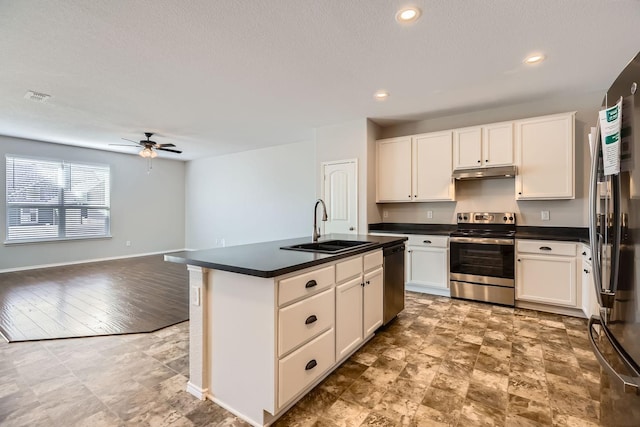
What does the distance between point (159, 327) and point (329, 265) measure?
2148 mm

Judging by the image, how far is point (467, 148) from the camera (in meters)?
4.00

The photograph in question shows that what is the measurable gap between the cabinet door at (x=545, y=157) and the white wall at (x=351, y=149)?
78.3 inches

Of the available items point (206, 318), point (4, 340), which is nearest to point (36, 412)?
point (206, 318)

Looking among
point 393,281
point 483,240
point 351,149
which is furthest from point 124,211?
point 483,240

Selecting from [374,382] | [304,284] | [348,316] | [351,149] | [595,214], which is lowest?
[374,382]

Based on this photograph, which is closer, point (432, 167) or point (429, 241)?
point (429, 241)

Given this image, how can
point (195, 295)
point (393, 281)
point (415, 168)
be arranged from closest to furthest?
1. point (195, 295)
2. point (393, 281)
3. point (415, 168)

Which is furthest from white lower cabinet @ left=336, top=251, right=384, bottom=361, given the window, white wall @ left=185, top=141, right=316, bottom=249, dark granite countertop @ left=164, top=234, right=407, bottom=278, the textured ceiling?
the window

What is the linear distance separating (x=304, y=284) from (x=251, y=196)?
570cm

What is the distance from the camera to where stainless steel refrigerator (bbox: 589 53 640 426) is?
93cm

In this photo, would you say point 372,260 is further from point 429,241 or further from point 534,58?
point 534,58

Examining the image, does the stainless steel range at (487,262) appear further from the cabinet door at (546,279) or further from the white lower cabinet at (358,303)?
the white lower cabinet at (358,303)

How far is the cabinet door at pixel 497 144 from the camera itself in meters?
3.74

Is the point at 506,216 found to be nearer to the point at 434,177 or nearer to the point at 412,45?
the point at 434,177
